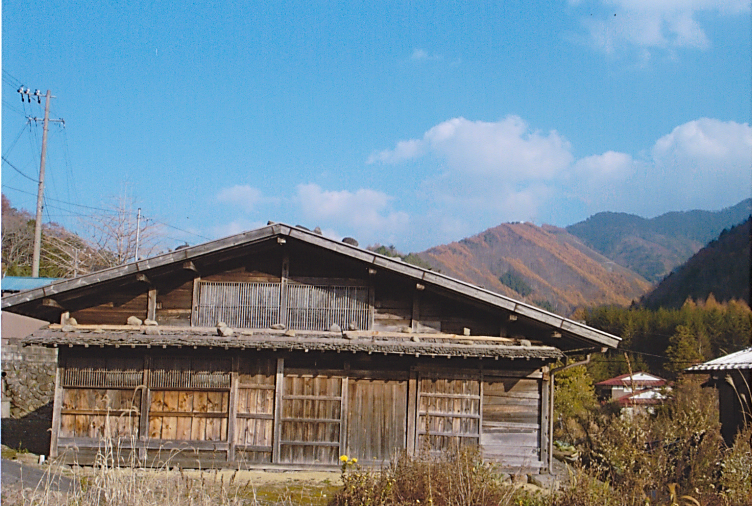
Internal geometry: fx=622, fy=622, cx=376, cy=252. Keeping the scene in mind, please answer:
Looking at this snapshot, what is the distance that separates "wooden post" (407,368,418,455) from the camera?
40.7 ft

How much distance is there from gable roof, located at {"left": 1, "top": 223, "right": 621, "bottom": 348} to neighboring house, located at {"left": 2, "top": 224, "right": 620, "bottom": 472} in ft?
0.09

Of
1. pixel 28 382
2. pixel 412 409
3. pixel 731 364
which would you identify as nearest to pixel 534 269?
pixel 731 364

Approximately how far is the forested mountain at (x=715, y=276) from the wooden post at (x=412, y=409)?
76.4 meters

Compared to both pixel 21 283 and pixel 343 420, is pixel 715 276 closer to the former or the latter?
pixel 21 283

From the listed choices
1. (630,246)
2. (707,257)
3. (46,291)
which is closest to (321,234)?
(46,291)

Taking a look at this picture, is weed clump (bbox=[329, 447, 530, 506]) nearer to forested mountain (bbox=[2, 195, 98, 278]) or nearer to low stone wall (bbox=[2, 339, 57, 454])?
low stone wall (bbox=[2, 339, 57, 454])

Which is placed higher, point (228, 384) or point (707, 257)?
point (707, 257)

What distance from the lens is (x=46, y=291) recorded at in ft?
39.6

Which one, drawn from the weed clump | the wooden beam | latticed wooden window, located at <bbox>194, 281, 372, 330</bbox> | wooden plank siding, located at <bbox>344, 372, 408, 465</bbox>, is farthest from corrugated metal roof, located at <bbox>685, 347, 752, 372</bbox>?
the wooden beam

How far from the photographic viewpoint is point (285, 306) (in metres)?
12.7

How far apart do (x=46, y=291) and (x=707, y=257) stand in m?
94.3

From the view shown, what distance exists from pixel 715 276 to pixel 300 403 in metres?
85.0

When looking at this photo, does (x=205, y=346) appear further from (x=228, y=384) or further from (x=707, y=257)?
(x=707, y=257)

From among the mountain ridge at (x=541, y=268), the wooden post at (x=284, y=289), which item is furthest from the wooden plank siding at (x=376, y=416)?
the mountain ridge at (x=541, y=268)
